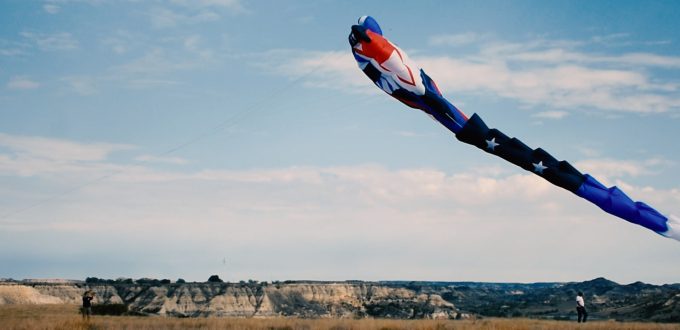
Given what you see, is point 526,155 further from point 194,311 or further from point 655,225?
point 194,311

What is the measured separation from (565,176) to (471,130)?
261 cm

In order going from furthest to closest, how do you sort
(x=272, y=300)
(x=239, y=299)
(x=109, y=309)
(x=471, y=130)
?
(x=272, y=300)
(x=239, y=299)
(x=109, y=309)
(x=471, y=130)

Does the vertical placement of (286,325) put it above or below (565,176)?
below

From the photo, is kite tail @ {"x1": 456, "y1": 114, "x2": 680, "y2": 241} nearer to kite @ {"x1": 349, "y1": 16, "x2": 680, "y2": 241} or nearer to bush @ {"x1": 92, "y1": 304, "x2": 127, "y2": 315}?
kite @ {"x1": 349, "y1": 16, "x2": 680, "y2": 241}

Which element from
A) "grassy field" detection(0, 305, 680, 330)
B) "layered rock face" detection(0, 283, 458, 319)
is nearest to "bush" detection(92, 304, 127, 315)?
"grassy field" detection(0, 305, 680, 330)

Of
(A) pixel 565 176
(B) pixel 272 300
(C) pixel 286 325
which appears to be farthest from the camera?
(B) pixel 272 300

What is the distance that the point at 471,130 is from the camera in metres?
20.2

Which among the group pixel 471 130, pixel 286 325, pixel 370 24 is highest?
pixel 370 24

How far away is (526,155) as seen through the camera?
65.3 feet

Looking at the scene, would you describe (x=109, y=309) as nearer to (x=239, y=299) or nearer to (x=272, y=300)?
(x=239, y=299)

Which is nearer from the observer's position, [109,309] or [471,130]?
[471,130]

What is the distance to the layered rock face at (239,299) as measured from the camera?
91.9m

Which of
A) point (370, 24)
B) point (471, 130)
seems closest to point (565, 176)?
point (471, 130)

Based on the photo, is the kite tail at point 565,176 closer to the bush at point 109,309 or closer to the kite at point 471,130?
the kite at point 471,130
